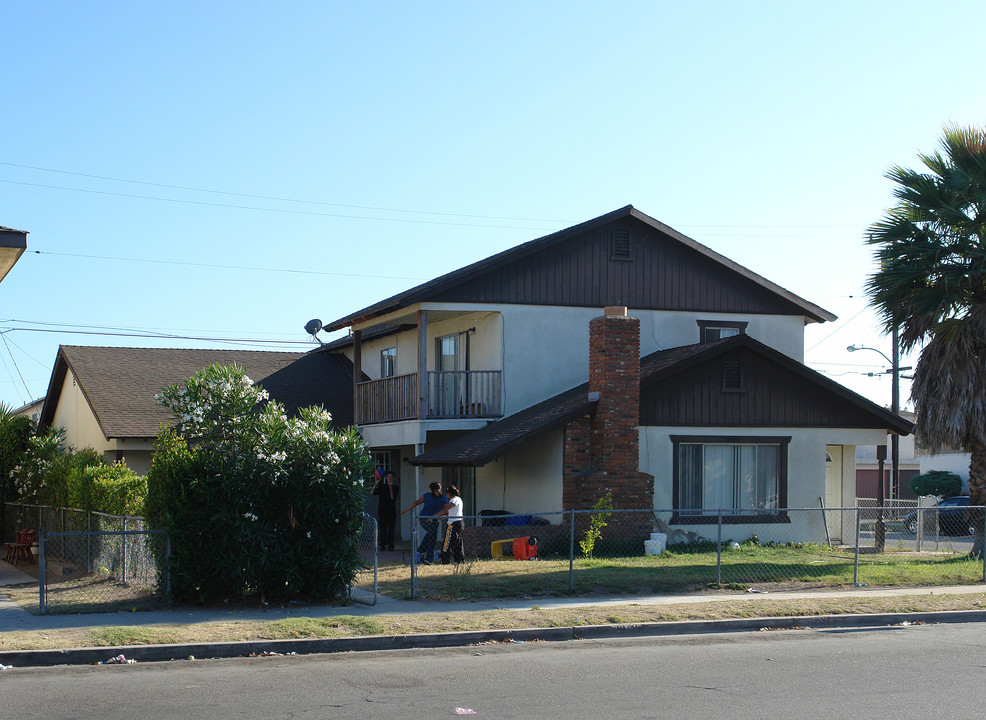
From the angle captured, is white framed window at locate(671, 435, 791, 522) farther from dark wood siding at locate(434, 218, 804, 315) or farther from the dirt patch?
the dirt patch

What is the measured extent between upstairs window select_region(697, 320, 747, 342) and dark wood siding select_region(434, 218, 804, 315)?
1.04ft

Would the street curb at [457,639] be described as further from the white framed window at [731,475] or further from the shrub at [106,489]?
the white framed window at [731,475]

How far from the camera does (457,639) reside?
11.8 meters

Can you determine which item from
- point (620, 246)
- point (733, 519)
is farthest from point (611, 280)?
point (733, 519)

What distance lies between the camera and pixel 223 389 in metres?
14.4

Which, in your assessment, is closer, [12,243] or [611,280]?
[12,243]

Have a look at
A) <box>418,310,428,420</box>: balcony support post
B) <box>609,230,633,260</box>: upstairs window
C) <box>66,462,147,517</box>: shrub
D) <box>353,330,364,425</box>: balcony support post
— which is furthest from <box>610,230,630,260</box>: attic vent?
<box>66,462,147,517</box>: shrub

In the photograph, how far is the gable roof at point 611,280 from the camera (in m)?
23.3

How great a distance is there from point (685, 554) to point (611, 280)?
7.31m

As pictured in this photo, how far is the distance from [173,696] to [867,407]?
694 inches

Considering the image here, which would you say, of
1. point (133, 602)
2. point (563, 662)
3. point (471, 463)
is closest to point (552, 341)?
point (471, 463)

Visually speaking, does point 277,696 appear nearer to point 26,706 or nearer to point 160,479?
point 26,706

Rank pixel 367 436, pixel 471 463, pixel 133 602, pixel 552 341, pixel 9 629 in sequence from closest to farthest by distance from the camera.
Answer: pixel 9 629 → pixel 133 602 → pixel 471 463 → pixel 552 341 → pixel 367 436

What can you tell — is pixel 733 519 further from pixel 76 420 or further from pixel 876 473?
pixel 876 473
